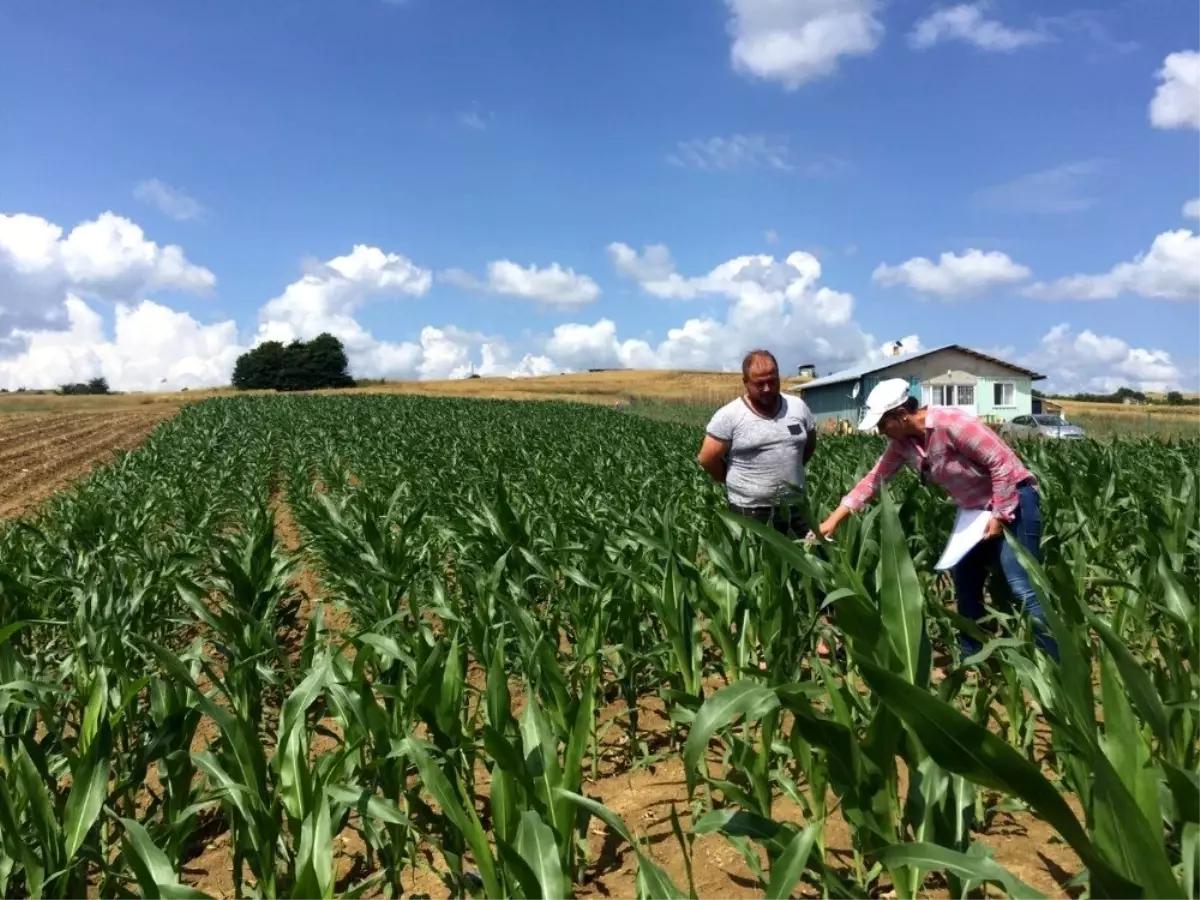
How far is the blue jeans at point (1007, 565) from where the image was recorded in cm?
413

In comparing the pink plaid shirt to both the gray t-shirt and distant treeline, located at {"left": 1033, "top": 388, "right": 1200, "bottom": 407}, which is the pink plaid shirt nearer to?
the gray t-shirt

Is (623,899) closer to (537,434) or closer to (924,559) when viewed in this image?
(924,559)

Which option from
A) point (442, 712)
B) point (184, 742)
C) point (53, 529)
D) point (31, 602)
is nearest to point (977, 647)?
point (442, 712)

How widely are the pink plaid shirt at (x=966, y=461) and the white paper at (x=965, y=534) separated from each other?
4 cm

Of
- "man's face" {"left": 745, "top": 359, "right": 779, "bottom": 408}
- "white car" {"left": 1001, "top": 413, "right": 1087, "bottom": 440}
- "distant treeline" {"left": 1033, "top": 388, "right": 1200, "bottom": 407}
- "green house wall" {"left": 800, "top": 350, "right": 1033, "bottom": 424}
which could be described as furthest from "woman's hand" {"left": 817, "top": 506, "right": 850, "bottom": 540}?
"distant treeline" {"left": 1033, "top": 388, "right": 1200, "bottom": 407}

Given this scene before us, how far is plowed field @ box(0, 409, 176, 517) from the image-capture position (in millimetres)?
15441

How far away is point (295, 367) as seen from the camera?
280ft

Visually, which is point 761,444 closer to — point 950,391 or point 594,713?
point 594,713

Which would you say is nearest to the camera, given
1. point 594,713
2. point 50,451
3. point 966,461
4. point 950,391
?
point 594,713

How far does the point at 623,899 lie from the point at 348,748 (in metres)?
0.95

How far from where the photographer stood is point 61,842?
231cm

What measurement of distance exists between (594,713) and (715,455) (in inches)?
70.9

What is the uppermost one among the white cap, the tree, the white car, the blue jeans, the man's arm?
the tree

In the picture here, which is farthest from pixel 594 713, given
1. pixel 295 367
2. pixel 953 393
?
pixel 295 367
